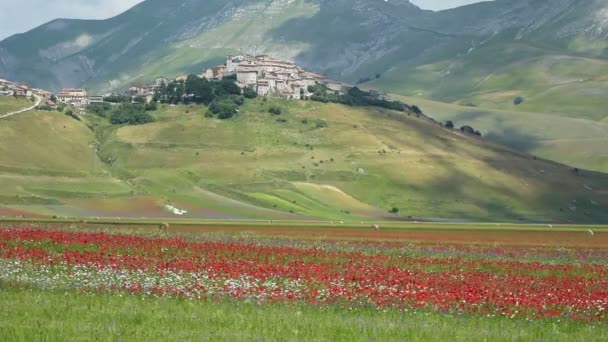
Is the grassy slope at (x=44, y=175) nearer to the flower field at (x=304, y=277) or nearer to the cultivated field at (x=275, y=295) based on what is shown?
the flower field at (x=304, y=277)

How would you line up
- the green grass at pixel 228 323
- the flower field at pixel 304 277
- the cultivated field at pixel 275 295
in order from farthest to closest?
the flower field at pixel 304 277 → the cultivated field at pixel 275 295 → the green grass at pixel 228 323

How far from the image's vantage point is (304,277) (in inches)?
1462

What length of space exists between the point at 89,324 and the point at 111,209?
118147 mm

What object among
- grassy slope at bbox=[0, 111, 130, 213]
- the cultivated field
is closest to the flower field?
the cultivated field

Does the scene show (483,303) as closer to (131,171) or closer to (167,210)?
(167,210)

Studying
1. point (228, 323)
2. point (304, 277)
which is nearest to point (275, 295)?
point (304, 277)

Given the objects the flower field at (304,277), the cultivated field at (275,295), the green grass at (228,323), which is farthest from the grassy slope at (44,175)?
the green grass at (228,323)

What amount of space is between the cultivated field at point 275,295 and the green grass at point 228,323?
0.05m

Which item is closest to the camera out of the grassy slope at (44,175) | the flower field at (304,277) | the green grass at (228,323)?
the green grass at (228,323)

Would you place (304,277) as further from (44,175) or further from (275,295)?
(44,175)

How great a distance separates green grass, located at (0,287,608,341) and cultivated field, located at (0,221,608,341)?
2.0 inches

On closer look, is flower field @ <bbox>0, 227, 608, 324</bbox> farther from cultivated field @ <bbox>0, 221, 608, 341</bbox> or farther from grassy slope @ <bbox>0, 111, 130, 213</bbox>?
grassy slope @ <bbox>0, 111, 130, 213</bbox>

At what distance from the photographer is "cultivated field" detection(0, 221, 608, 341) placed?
83.9ft

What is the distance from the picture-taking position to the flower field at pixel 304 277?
1272 inches
